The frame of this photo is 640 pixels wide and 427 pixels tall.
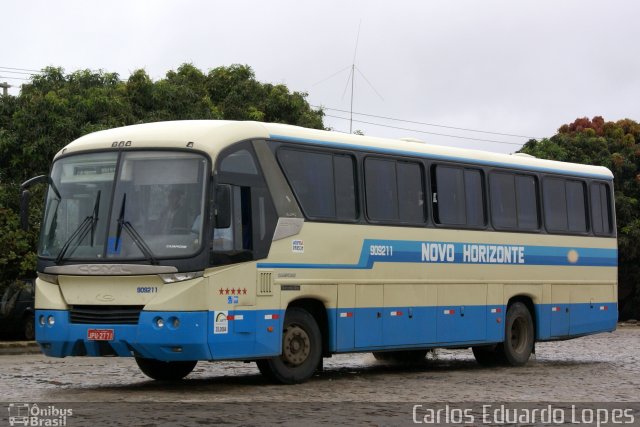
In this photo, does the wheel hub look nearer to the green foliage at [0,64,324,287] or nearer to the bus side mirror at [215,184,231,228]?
the bus side mirror at [215,184,231,228]

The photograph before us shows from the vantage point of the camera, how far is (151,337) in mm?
14391

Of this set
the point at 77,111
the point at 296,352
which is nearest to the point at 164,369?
the point at 296,352

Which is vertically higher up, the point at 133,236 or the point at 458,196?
the point at 458,196

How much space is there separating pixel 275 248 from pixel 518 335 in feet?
22.4

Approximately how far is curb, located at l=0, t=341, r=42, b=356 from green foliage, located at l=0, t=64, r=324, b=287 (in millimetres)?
1892

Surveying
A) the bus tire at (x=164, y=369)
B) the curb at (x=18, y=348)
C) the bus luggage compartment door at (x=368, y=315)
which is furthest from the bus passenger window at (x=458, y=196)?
the curb at (x=18, y=348)

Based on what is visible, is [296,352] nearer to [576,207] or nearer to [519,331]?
[519,331]

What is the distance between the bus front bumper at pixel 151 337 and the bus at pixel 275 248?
0.02 meters

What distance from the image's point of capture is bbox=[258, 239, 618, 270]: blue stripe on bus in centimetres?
1736

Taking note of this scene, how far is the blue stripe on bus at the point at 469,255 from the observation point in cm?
1736

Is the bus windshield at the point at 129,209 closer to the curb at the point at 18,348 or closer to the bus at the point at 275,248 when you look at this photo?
the bus at the point at 275,248

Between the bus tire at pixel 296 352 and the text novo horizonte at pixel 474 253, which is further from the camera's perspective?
the text novo horizonte at pixel 474 253

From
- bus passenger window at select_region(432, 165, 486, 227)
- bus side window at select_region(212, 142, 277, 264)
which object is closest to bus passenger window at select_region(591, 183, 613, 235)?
bus passenger window at select_region(432, 165, 486, 227)

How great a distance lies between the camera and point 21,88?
3048cm
